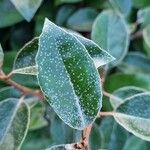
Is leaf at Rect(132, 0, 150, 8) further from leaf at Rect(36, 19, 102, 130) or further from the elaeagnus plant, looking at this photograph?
leaf at Rect(36, 19, 102, 130)

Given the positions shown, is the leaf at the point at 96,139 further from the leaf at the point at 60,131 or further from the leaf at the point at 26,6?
the leaf at the point at 26,6

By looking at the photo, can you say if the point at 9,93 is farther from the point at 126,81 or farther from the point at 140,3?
the point at 140,3

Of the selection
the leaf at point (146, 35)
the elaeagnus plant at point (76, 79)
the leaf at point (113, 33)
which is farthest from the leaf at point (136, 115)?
the leaf at point (146, 35)

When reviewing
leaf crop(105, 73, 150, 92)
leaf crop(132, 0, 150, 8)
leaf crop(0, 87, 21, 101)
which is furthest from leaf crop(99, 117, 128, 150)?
leaf crop(132, 0, 150, 8)

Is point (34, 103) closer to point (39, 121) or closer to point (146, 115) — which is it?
point (39, 121)

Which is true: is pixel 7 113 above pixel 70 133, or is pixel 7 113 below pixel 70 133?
above

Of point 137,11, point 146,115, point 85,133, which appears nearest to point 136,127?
point 146,115
